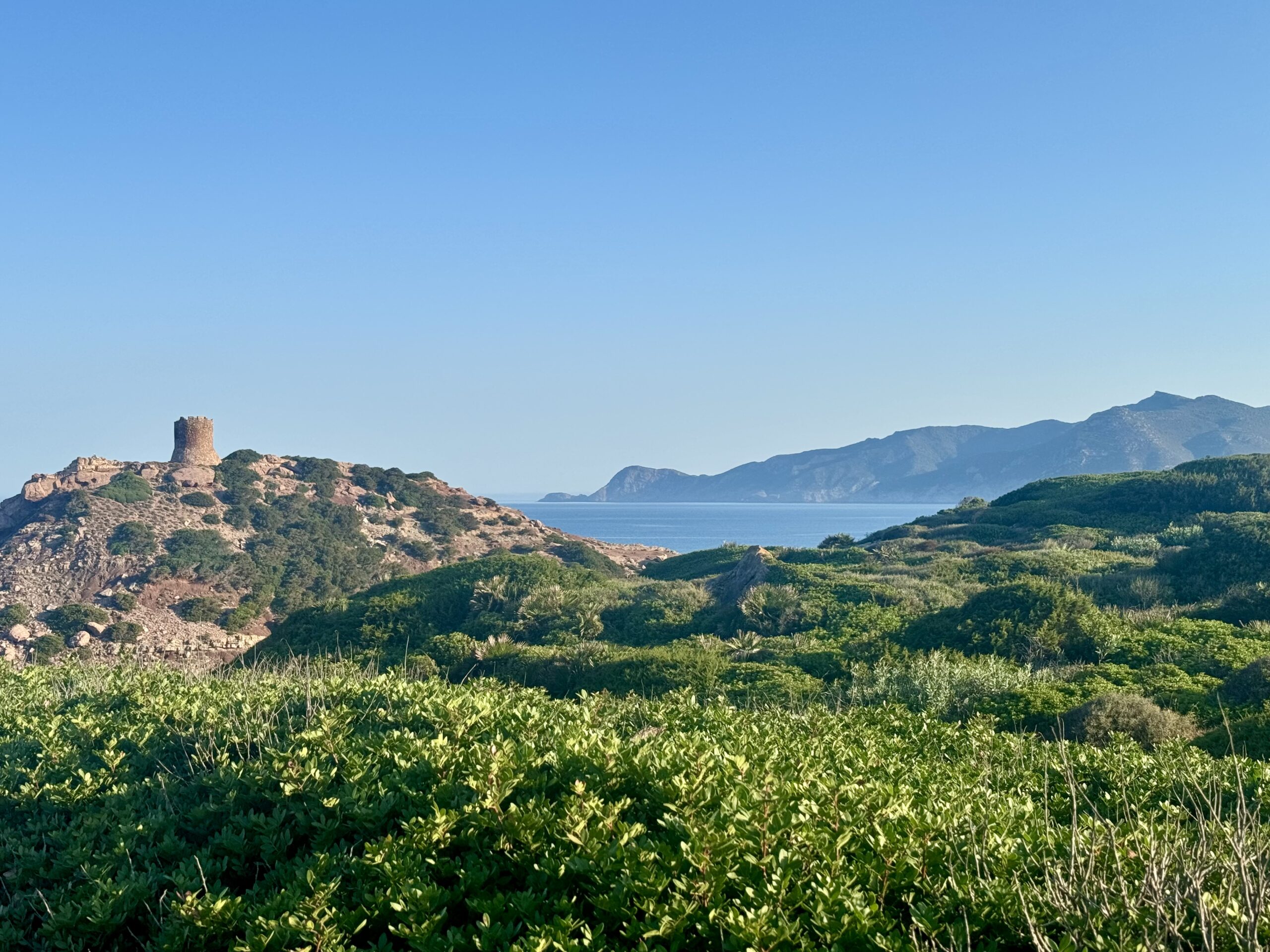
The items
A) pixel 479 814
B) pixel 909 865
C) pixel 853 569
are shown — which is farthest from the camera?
pixel 853 569

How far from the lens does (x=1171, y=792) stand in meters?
6.56

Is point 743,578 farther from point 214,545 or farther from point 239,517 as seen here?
point 239,517

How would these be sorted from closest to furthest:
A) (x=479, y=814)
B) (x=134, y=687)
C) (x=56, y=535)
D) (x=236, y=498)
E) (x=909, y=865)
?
1. (x=909, y=865)
2. (x=479, y=814)
3. (x=134, y=687)
4. (x=56, y=535)
5. (x=236, y=498)

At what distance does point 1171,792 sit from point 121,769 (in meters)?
7.97

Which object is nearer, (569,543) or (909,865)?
(909,865)

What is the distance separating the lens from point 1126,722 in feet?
33.3

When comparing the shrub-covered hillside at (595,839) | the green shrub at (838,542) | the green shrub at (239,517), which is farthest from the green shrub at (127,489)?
the shrub-covered hillside at (595,839)

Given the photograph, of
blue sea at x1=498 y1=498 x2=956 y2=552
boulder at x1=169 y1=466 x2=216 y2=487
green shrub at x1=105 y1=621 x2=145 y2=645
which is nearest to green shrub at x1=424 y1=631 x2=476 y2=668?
Answer: green shrub at x1=105 y1=621 x2=145 y2=645

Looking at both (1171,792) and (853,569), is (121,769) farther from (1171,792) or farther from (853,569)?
(853,569)

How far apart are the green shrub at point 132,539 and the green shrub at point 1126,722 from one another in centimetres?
5405

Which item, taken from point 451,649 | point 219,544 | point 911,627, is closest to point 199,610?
point 219,544

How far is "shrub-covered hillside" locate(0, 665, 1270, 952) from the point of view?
3904mm

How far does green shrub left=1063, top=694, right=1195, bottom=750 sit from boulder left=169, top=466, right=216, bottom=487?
64.7m

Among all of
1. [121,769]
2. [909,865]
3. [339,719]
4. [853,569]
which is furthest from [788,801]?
[853,569]
